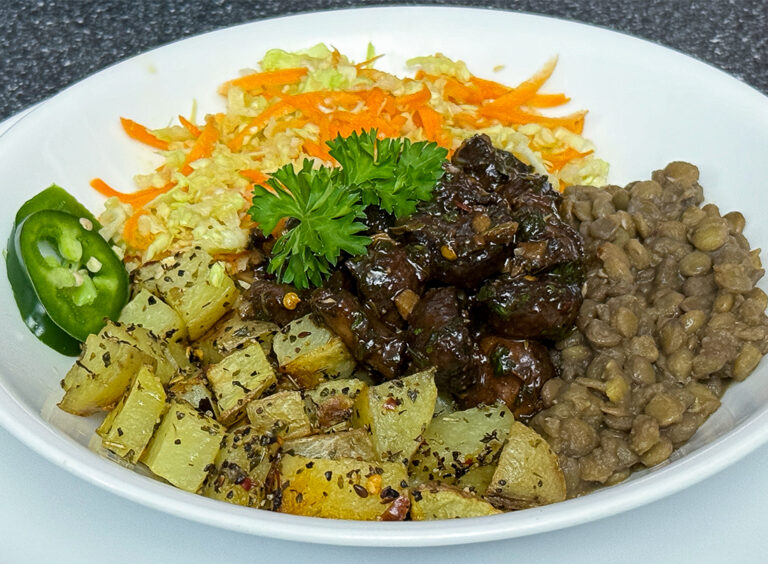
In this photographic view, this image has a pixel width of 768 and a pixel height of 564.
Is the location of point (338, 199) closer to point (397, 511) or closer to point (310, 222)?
point (310, 222)

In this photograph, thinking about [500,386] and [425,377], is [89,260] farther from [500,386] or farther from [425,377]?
[500,386]

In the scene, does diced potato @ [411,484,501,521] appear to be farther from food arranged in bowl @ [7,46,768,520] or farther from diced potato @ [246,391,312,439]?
diced potato @ [246,391,312,439]

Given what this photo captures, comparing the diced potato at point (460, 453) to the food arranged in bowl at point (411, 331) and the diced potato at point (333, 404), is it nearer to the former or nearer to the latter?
the food arranged in bowl at point (411, 331)

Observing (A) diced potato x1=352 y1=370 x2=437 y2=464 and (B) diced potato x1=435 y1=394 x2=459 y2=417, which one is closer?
(A) diced potato x1=352 y1=370 x2=437 y2=464

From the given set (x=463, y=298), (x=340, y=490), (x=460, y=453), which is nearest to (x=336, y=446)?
(x=340, y=490)

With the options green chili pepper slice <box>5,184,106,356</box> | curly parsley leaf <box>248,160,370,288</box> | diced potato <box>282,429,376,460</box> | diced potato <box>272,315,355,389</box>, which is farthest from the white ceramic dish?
curly parsley leaf <box>248,160,370,288</box>

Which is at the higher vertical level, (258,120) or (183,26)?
(258,120)
